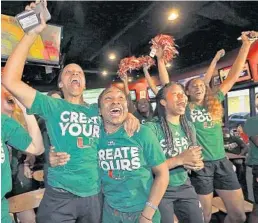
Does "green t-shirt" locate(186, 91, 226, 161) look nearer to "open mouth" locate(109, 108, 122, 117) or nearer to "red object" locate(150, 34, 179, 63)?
"red object" locate(150, 34, 179, 63)

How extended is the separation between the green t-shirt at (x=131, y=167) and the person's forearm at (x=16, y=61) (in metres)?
0.73

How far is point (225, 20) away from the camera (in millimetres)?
5633

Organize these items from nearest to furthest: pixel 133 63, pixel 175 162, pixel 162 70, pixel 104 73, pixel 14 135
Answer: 1. pixel 14 135
2. pixel 175 162
3. pixel 162 70
4. pixel 133 63
5. pixel 104 73

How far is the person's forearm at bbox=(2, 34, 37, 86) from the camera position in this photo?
1750 millimetres

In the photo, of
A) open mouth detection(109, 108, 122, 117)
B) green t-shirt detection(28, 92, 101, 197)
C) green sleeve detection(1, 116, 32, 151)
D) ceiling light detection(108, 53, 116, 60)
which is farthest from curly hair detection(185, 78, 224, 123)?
ceiling light detection(108, 53, 116, 60)

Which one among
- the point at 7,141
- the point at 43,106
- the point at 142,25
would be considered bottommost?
the point at 7,141

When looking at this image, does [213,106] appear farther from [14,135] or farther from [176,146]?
[14,135]

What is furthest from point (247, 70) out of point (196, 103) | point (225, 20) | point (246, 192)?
point (196, 103)

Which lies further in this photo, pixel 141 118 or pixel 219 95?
pixel 141 118

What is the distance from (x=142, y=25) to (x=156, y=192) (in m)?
5.14

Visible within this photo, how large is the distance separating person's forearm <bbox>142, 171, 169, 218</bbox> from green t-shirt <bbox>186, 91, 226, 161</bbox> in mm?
1196

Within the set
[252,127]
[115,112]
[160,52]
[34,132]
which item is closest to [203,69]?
[160,52]

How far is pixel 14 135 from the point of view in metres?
1.87

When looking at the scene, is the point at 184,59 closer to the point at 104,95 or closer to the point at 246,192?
the point at 246,192
